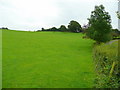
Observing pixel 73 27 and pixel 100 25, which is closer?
pixel 100 25

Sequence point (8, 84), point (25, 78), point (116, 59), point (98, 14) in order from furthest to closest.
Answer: point (98, 14), point (25, 78), point (8, 84), point (116, 59)

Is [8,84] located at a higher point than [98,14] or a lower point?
lower

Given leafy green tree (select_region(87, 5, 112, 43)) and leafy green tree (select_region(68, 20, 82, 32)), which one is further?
leafy green tree (select_region(68, 20, 82, 32))

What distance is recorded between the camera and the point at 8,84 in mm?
7594

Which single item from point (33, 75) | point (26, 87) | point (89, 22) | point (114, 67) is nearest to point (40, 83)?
point (26, 87)

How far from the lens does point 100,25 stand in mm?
21094

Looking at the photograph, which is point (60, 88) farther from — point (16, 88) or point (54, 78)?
point (16, 88)

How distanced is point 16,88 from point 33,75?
2178 mm

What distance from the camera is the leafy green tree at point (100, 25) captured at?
21203 mm

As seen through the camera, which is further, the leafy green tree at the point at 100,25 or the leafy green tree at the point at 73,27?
the leafy green tree at the point at 73,27

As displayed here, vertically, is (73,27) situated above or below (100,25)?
above

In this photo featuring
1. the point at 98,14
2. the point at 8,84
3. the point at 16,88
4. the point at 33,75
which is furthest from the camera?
the point at 98,14

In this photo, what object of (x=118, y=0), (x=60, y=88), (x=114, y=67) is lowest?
(x=60, y=88)

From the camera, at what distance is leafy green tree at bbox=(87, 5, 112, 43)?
21.2 metres
